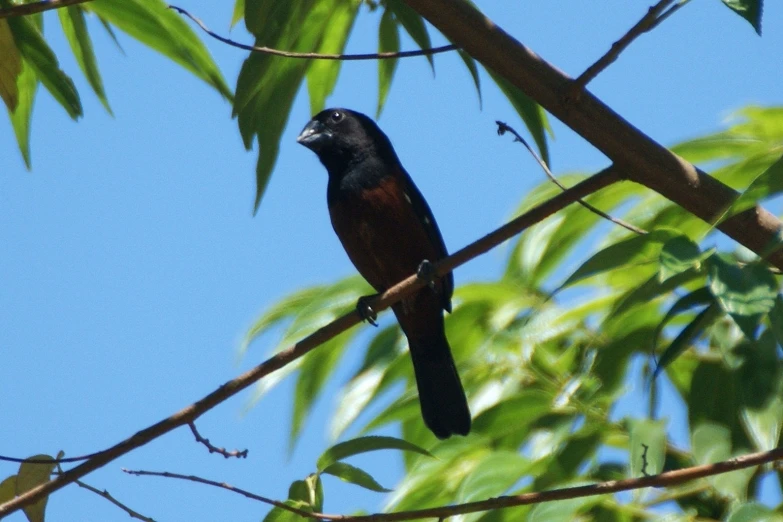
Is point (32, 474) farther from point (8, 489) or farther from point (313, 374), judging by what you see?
point (313, 374)

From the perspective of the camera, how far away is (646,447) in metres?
2.01

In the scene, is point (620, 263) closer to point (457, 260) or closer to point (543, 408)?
point (457, 260)

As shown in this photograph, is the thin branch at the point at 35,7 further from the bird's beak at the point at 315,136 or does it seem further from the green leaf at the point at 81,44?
the bird's beak at the point at 315,136

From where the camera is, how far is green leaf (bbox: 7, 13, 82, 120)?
7.73 feet

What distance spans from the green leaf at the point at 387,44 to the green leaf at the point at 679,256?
105 centimetres

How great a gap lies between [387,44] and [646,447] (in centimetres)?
114

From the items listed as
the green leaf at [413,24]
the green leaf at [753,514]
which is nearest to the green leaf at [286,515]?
the green leaf at [753,514]

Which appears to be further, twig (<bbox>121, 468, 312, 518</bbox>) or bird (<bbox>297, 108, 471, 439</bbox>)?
bird (<bbox>297, 108, 471, 439</bbox>)

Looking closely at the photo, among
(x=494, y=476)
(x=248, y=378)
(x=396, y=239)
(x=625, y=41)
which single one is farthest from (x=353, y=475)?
(x=396, y=239)

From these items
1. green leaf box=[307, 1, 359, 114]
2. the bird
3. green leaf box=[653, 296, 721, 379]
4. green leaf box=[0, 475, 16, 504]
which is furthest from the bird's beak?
green leaf box=[653, 296, 721, 379]

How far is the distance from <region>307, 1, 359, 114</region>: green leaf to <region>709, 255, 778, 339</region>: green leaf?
110cm

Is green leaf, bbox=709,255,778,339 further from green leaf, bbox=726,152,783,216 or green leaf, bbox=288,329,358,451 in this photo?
green leaf, bbox=288,329,358,451

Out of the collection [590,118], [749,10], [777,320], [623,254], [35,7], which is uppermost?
[35,7]

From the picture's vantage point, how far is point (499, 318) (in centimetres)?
283
